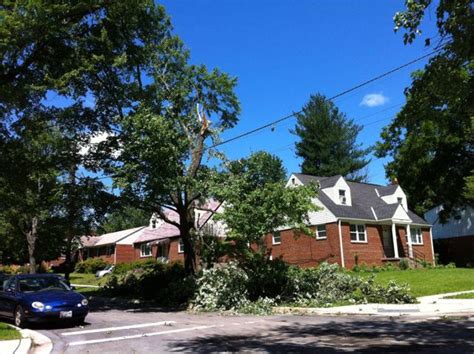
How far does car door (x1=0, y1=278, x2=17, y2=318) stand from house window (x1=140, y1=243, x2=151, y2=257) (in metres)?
41.0

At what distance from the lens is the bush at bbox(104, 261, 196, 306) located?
69.2 ft

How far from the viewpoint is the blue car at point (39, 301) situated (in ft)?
44.3

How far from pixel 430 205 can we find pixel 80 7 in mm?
41767

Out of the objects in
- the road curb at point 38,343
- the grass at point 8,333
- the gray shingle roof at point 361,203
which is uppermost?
the gray shingle roof at point 361,203

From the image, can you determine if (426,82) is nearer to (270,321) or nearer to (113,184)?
(270,321)

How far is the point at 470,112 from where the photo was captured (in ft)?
20.1

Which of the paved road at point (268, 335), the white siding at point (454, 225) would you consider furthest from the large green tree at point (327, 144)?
the paved road at point (268, 335)

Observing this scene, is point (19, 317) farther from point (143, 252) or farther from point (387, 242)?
point (143, 252)

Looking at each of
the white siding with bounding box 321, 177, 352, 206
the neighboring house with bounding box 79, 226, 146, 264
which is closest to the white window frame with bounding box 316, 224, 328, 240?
the white siding with bounding box 321, 177, 352, 206

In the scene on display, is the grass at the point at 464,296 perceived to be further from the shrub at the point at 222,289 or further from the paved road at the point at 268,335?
the shrub at the point at 222,289

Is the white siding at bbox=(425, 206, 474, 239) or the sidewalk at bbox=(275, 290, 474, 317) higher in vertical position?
the white siding at bbox=(425, 206, 474, 239)

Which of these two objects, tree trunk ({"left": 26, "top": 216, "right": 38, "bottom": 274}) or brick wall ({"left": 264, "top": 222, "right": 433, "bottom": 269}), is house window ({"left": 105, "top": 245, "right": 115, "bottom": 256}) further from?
brick wall ({"left": 264, "top": 222, "right": 433, "bottom": 269})

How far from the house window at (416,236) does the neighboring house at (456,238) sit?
12.7ft

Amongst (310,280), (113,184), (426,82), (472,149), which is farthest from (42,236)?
(426,82)
